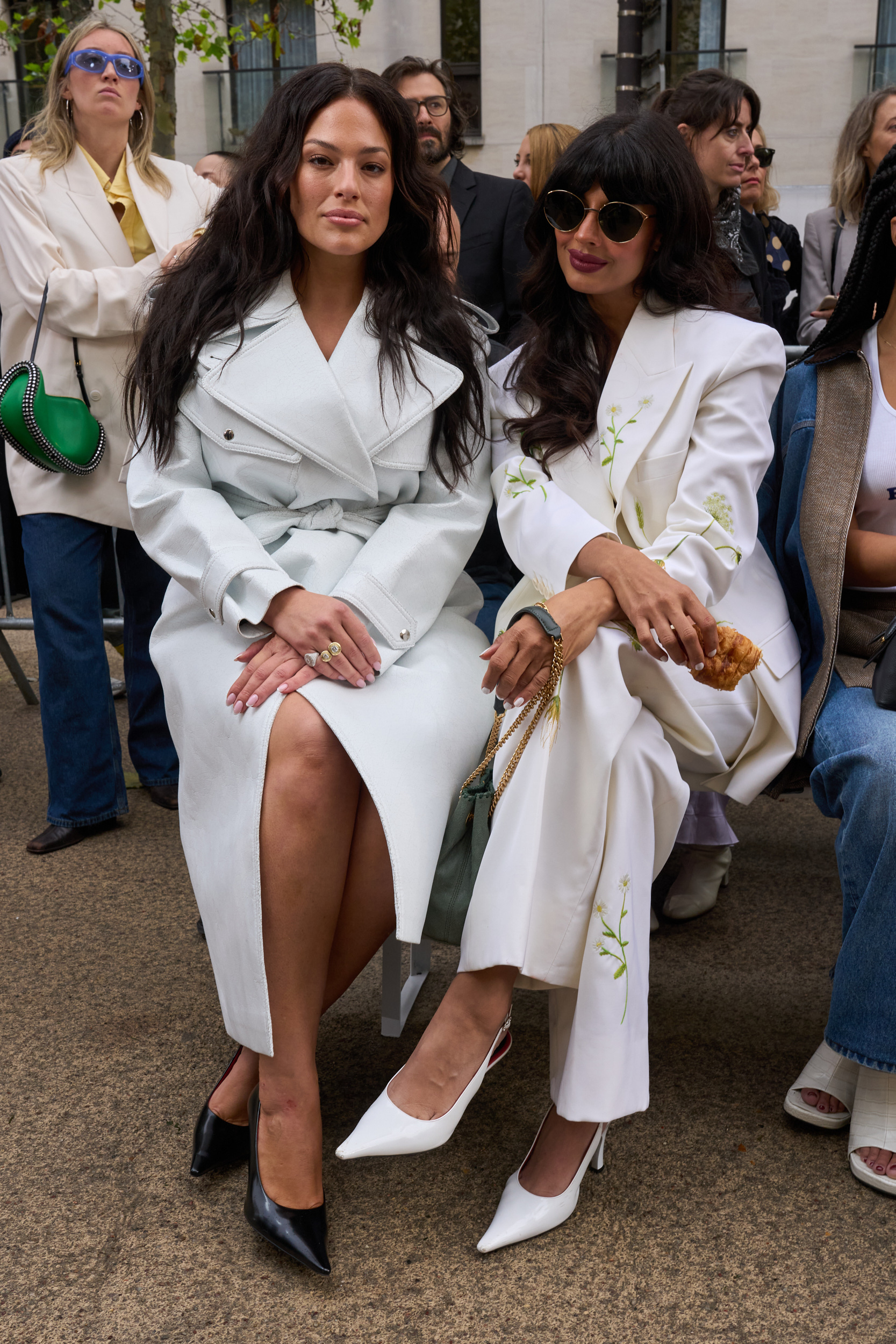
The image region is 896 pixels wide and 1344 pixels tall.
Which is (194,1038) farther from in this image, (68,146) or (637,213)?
(68,146)

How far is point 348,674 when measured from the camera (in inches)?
90.9

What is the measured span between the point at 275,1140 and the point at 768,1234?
2.91 ft

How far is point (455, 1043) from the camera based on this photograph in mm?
2164

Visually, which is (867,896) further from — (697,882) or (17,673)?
(17,673)

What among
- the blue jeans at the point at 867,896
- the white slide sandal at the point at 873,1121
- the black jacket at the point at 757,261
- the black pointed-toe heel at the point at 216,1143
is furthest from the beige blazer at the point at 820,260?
the black pointed-toe heel at the point at 216,1143

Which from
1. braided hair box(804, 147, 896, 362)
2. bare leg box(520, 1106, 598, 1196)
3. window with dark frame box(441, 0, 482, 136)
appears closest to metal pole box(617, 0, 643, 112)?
braided hair box(804, 147, 896, 362)

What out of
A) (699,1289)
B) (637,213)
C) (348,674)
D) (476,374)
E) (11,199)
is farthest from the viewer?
(11,199)

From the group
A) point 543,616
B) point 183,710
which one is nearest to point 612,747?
point 543,616

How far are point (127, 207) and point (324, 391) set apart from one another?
181 cm

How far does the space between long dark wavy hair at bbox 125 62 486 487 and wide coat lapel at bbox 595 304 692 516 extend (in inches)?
11.3

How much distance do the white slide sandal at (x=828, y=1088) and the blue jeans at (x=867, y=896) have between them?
0.16 metres

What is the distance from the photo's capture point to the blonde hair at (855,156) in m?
4.65

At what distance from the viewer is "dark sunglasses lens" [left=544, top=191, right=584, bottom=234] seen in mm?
2562

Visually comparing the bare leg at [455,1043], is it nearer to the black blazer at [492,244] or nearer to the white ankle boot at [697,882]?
the white ankle boot at [697,882]
